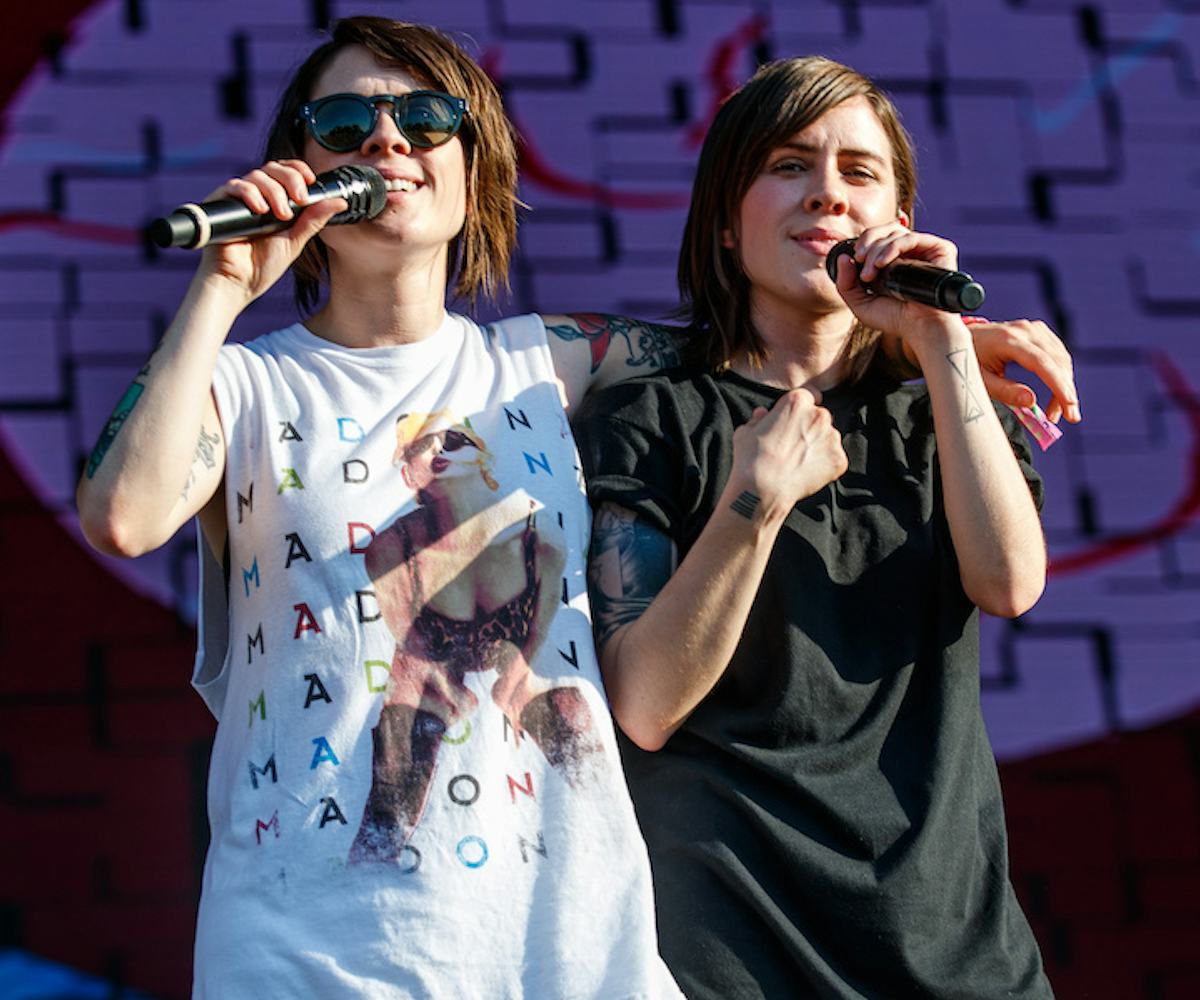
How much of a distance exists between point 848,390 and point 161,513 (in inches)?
34.3

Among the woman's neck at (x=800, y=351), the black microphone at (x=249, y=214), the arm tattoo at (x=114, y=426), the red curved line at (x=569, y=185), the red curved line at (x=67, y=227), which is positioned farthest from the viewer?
the red curved line at (x=569, y=185)

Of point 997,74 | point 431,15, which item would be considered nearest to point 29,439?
point 431,15

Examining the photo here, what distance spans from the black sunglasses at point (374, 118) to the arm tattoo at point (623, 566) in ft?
1.60

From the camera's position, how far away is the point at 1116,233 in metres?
3.16

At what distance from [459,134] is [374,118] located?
15 centimetres

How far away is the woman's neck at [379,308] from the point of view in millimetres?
2096

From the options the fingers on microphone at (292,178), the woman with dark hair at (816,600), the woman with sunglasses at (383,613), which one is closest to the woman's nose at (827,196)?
the woman with dark hair at (816,600)

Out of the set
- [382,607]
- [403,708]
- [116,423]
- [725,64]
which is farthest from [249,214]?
[725,64]

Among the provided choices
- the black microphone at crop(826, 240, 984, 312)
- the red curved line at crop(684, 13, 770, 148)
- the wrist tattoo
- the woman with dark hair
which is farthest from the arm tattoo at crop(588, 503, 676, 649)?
the red curved line at crop(684, 13, 770, 148)

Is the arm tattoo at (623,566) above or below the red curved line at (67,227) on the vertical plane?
below

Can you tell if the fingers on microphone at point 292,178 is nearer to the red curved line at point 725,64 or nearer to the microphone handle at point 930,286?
the microphone handle at point 930,286

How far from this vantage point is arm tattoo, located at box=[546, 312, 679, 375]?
2242 mm

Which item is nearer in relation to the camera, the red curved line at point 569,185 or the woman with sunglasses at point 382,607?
the woman with sunglasses at point 382,607

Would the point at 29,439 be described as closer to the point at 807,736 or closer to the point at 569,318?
the point at 569,318
